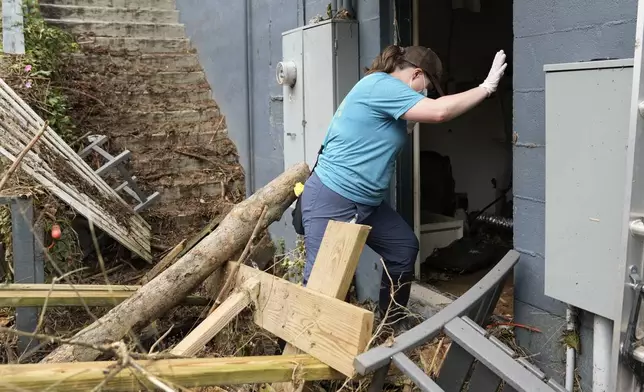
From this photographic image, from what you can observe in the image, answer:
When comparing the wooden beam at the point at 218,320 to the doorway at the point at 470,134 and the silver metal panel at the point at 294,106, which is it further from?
the doorway at the point at 470,134

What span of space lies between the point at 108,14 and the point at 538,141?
749 cm

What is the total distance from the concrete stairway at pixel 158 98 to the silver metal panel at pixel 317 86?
235 centimetres

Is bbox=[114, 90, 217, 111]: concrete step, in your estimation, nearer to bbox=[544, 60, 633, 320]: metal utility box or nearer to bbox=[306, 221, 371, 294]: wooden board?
bbox=[306, 221, 371, 294]: wooden board

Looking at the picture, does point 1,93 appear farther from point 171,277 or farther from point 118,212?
point 171,277

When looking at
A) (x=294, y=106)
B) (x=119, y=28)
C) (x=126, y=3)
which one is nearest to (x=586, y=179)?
(x=294, y=106)

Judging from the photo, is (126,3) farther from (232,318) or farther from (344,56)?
(232,318)

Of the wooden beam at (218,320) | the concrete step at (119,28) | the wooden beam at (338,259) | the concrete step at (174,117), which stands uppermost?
the concrete step at (119,28)

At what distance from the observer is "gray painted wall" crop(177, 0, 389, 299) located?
4938 mm

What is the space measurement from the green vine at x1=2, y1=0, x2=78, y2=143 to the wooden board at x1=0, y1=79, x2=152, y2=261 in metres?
0.69

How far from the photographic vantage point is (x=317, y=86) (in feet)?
16.6

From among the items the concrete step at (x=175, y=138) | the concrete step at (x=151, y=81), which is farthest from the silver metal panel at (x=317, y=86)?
the concrete step at (x=151, y=81)

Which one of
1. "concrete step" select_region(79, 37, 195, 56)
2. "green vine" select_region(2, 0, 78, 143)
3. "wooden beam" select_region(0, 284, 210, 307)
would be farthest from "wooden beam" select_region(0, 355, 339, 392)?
"concrete step" select_region(79, 37, 195, 56)

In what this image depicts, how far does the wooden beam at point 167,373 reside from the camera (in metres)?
2.17

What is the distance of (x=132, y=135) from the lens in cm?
753
